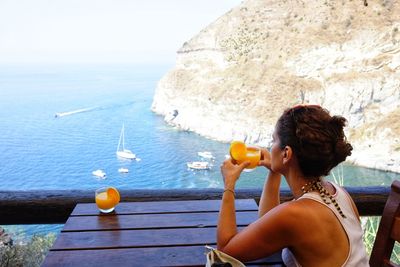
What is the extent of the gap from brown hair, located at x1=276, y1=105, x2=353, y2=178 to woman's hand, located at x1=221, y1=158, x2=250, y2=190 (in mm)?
234

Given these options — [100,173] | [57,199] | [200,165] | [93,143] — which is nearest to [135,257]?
[57,199]

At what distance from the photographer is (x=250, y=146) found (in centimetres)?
148

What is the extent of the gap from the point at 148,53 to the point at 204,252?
113471mm

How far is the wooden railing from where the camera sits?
240 centimetres

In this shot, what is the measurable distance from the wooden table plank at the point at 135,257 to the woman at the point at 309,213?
102 millimetres

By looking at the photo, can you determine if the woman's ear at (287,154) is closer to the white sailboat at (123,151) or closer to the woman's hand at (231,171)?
the woman's hand at (231,171)

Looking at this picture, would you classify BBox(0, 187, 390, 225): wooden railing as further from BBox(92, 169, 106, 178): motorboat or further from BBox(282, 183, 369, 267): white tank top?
Answer: BBox(92, 169, 106, 178): motorboat

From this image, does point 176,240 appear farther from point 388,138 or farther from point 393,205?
point 388,138

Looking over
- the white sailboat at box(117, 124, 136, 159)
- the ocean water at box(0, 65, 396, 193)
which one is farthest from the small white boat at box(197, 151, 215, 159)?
the white sailboat at box(117, 124, 136, 159)

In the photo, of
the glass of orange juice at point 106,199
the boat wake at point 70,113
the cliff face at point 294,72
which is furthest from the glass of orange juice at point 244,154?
the boat wake at point 70,113

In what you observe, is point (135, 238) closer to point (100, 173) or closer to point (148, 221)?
point (148, 221)

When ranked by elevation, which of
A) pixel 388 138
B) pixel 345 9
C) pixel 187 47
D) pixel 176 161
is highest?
pixel 345 9

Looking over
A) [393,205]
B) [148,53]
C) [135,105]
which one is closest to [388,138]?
[393,205]

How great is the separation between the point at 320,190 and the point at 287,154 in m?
0.15
